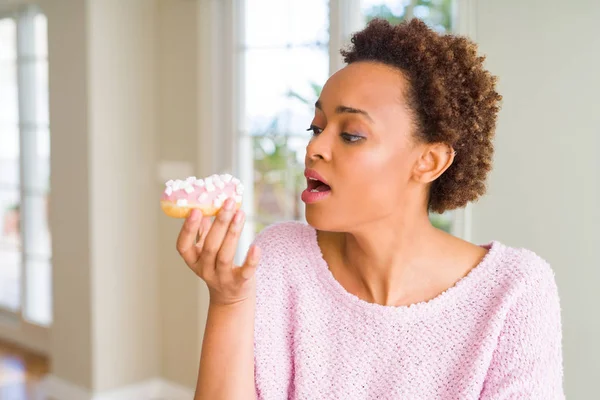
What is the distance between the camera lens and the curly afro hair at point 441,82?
155 centimetres

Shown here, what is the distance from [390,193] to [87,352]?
2.94 meters

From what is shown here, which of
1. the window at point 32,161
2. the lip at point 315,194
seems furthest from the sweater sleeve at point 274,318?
the window at point 32,161

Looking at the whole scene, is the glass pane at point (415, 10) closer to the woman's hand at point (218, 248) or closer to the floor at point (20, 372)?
the woman's hand at point (218, 248)

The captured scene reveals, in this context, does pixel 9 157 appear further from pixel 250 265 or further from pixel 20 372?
pixel 250 265

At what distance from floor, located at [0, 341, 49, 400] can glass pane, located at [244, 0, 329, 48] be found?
2319 mm

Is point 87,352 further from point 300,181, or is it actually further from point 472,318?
point 472,318

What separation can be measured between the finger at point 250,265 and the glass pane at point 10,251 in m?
4.47

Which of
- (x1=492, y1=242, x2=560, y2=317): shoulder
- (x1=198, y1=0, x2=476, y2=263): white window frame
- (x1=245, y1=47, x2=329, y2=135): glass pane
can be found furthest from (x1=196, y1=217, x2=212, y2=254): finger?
(x1=198, y1=0, x2=476, y2=263): white window frame

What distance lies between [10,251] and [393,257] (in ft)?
14.8

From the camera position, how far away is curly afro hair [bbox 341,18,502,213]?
1.55 metres

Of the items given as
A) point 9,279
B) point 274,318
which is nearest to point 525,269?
point 274,318

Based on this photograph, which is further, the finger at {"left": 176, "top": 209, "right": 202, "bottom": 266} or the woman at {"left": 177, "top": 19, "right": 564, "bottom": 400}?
the woman at {"left": 177, "top": 19, "right": 564, "bottom": 400}

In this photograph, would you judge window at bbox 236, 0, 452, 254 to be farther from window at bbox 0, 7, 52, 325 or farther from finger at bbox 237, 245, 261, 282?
finger at bbox 237, 245, 261, 282

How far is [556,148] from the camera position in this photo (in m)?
2.58
